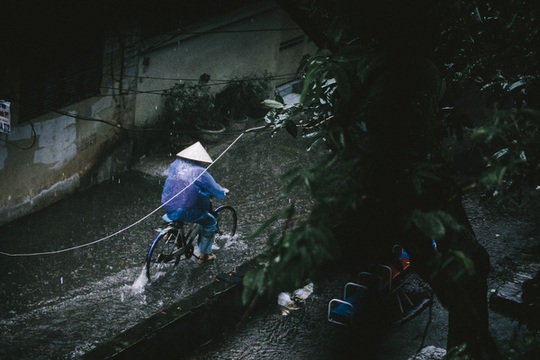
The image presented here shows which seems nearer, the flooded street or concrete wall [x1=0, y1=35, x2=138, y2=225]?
the flooded street

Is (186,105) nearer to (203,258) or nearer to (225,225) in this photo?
(225,225)

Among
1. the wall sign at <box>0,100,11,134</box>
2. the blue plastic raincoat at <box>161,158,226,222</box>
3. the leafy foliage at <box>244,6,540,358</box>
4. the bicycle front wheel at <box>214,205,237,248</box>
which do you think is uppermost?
the leafy foliage at <box>244,6,540,358</box>

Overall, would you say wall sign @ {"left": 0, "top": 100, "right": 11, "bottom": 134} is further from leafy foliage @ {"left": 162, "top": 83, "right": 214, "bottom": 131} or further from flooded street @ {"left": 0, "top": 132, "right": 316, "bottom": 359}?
leafy foliage @ {"left": 162, "top": 83, "right": 214, "bottom": 131}

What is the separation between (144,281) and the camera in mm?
9227

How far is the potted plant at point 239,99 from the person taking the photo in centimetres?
1484

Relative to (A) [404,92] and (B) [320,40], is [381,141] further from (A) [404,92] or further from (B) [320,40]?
(B) [320,40]

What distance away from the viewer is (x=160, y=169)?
13.0m

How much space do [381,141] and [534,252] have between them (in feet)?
25.8

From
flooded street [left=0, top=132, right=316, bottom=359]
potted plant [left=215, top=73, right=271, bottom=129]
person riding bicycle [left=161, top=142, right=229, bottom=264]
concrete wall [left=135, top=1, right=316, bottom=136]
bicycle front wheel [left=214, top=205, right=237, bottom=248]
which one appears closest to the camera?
flooded street [left=0, top=132, right=316, bottom=359]

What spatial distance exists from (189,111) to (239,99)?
1691mm

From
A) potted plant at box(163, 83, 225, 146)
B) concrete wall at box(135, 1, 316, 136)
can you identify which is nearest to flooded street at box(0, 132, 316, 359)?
potted plant at box(163, 83, 225, 146)

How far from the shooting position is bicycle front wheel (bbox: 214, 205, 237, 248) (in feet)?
33.9

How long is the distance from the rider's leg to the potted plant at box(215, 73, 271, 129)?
A: 554 cm

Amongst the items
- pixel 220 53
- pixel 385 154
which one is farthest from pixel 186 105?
pixel 385 154
